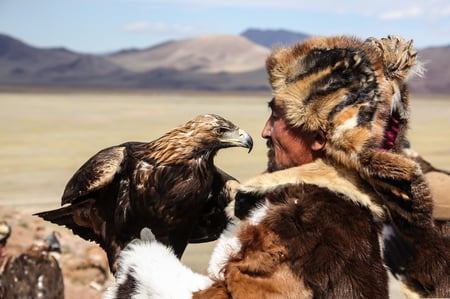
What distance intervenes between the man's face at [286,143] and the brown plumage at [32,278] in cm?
317

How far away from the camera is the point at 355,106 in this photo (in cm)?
222

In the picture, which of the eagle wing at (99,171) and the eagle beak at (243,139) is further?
the eagle beak at (243,139)

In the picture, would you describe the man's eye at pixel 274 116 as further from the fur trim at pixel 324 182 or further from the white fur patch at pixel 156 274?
the white fur patch at pixel 156 274

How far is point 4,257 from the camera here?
575 cm

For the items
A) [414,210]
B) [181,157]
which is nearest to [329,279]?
[414,210]

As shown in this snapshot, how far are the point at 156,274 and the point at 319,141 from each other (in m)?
0.56

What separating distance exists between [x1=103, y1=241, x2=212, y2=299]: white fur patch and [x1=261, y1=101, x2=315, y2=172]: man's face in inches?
15.8

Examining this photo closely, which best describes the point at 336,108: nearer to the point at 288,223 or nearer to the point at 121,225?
the point at 288,223

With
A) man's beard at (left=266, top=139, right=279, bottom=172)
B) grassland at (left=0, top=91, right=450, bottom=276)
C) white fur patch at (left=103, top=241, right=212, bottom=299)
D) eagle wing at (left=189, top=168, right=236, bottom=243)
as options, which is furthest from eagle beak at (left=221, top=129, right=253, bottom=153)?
grassland at (left=0, top=91, right=450, bottom=276)

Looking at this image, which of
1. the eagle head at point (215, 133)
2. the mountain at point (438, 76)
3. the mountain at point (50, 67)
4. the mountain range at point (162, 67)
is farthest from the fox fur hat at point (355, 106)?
the mountain at point (50, 67)

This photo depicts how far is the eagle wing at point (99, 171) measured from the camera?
12.9ft

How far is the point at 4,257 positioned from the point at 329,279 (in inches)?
160

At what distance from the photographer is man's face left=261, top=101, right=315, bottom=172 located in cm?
234

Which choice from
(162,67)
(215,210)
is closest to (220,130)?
(215,210)
